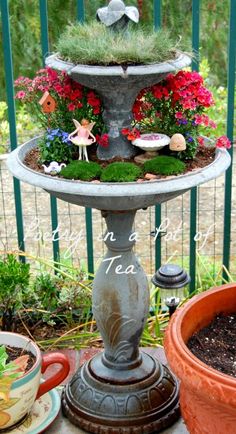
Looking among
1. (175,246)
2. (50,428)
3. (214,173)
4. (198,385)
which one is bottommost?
(175,246)

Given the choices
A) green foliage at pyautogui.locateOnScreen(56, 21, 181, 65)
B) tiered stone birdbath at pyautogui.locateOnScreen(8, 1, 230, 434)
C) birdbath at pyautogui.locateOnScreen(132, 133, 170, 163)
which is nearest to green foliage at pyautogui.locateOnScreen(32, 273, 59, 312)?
tiered stone birdbath at pyautogui.locateOnScreen(8, 1, 230, 434)

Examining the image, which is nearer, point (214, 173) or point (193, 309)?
point (214, 173)

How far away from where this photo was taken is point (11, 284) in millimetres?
2744

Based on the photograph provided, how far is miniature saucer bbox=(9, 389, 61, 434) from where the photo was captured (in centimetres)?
226

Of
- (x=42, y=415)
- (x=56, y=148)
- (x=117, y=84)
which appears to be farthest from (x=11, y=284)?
(x=117, y=84)

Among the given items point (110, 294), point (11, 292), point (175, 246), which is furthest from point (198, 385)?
point (175, 246)

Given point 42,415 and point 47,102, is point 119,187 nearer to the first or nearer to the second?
point 47,102

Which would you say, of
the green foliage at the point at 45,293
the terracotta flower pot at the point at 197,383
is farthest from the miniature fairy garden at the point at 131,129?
the green foliage at the point at 45,293

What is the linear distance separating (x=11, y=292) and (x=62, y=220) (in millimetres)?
2208

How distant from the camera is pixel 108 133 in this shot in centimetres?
209

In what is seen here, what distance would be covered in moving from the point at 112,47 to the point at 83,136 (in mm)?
285

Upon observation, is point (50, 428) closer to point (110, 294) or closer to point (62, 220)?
point (110, 294)

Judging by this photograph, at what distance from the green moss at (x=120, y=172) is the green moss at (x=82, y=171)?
32 millimetres

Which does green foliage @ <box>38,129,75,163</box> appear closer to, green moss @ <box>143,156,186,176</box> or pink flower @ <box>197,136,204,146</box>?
green moss @ <box>143,156,186,176</box>
